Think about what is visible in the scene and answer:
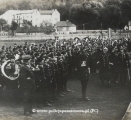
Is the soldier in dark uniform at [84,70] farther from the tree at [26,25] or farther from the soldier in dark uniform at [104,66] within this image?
the tree at [26,25]

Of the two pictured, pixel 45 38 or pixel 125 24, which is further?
pixel 45 38

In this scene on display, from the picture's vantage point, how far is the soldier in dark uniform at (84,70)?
4.12 meters

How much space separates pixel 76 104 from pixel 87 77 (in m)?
0.38

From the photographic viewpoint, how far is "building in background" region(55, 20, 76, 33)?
13.7 ft

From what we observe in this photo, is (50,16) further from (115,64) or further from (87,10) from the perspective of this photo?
(115,64)

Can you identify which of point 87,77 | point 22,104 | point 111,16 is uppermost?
point 111,16

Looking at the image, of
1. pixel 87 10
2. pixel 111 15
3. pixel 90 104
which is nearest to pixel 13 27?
pixel 87 10

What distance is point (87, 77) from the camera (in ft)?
13.7

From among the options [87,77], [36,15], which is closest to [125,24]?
[87,77]

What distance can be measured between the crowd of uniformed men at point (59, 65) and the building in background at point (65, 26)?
20 cm

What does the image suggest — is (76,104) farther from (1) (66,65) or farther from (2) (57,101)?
(1) (66,65)

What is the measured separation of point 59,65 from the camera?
14.0 ft

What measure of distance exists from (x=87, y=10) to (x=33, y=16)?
0.72 m

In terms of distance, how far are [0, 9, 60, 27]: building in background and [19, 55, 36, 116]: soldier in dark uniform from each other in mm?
539
